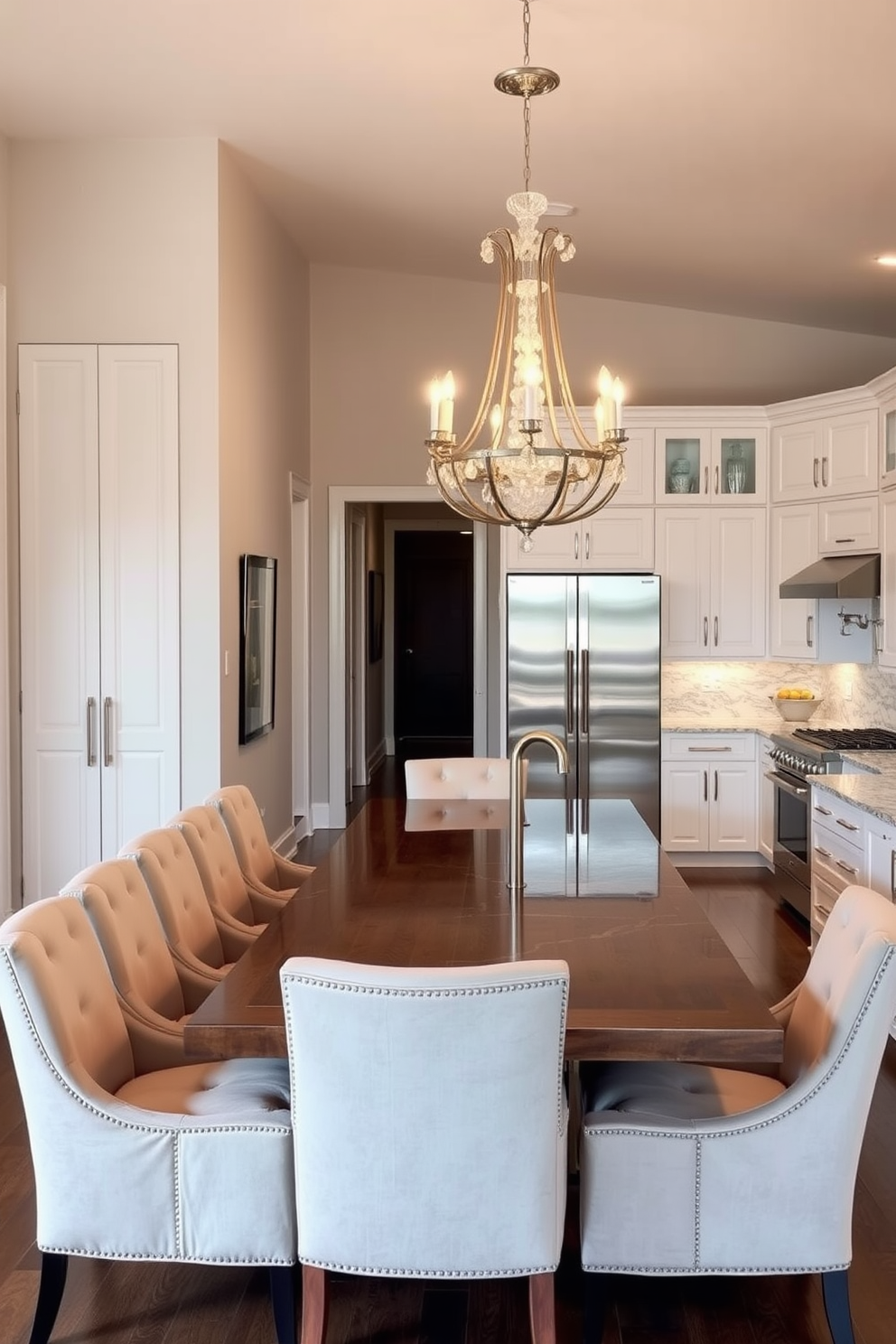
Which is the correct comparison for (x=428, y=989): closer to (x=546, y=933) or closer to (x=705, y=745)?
(x=546, y=933)

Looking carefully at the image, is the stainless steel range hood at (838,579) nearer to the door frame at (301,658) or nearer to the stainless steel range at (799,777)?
the stainless steel range at (799,777)

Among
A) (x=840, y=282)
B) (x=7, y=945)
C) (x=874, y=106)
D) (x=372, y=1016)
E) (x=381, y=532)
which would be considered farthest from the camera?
(x=381, y=532)

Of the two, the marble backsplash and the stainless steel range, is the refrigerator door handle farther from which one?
the stainless steel range

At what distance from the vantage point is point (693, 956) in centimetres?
249

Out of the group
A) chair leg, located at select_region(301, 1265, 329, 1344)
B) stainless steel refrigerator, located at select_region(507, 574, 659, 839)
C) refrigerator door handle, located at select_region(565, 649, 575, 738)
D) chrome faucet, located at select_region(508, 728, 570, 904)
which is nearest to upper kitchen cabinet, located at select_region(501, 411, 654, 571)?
stainless steel refrigerator, located at select_region(507, 574, 659, 839)

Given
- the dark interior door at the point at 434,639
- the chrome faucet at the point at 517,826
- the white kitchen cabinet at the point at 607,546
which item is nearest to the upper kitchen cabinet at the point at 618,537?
the white kitchen cabinet at the point at 607,546

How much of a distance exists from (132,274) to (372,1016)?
4.19 meters

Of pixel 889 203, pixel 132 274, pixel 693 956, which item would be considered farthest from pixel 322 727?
pixel 693 956

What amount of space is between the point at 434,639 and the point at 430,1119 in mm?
10644

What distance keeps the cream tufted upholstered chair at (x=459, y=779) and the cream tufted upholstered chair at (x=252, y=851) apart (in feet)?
2.49

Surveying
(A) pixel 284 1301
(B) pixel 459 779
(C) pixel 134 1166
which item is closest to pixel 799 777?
(B) pixel 459 779

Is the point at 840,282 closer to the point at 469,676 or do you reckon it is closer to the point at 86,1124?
the point at 86,1124

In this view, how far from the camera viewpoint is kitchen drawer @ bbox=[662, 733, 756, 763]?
666 centimetres

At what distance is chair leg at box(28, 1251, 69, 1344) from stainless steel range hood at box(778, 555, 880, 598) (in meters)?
4.69
